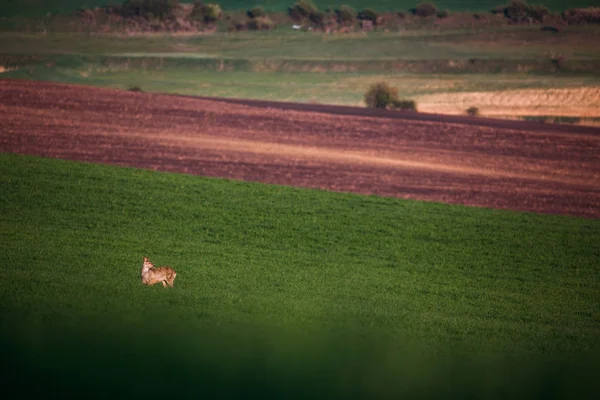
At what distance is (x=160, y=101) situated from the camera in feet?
98.8

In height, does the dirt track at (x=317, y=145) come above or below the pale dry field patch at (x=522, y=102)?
above

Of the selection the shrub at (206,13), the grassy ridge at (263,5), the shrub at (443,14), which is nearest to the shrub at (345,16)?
the grassy ridge at (263,5)

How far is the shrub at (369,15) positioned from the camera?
2235 inches

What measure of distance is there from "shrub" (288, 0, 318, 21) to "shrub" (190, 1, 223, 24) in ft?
15.2

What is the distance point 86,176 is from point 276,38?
116 ft

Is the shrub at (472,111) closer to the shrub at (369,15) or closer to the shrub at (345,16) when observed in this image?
the shrub at (369,15)

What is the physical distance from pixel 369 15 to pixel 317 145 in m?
31.7

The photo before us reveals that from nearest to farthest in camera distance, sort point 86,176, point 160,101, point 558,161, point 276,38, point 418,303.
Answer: point 418,303 → point 86,176 → point 558,161 → point 160,101 → point 276,38

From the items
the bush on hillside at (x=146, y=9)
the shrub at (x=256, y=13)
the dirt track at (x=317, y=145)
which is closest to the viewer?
the dirt track at (x=317, y=145)

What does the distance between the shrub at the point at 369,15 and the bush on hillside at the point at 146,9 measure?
456 inches

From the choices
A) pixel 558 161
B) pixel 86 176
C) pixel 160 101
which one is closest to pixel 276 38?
pixel 160 101

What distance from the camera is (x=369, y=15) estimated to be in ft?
187

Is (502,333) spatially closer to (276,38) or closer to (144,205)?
(144,205)

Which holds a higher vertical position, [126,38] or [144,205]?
[144,205]
